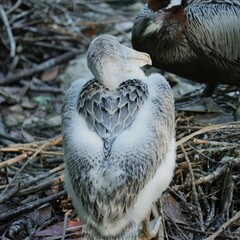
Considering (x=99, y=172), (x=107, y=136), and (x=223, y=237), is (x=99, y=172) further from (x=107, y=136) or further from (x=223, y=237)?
(x=223, y=237)

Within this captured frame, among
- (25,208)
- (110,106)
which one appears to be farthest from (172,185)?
(110,106)

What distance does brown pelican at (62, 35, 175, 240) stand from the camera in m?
3.60

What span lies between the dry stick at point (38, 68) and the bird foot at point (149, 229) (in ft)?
13.6

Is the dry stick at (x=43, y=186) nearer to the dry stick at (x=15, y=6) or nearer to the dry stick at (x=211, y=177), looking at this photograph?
the dry stick at (x=211, y=177)

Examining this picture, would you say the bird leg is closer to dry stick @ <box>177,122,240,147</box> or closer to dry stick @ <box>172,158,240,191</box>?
dry stick @ <box>172,158,240,191</box>

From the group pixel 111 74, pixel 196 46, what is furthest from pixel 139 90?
pixel 196 46

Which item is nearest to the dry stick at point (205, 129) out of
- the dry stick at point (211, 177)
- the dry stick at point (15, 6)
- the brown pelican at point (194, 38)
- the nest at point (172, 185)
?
the nest at point (172, 185)

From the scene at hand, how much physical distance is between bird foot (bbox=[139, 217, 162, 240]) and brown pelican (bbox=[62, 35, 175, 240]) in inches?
16.8

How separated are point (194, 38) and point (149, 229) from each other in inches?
79.9

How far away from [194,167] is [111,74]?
1.26 metres

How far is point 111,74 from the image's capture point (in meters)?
3.98

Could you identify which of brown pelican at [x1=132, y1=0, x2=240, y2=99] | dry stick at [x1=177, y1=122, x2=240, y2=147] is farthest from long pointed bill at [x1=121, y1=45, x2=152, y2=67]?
brown pelican at [x1=132, y1=0, x2=240, y2=99]

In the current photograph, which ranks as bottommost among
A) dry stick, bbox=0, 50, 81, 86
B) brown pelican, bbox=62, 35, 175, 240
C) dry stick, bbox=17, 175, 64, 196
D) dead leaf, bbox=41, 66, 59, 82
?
dead leaf, bbox=41, 66, 59, 82

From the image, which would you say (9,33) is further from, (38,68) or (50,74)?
(50,74)
